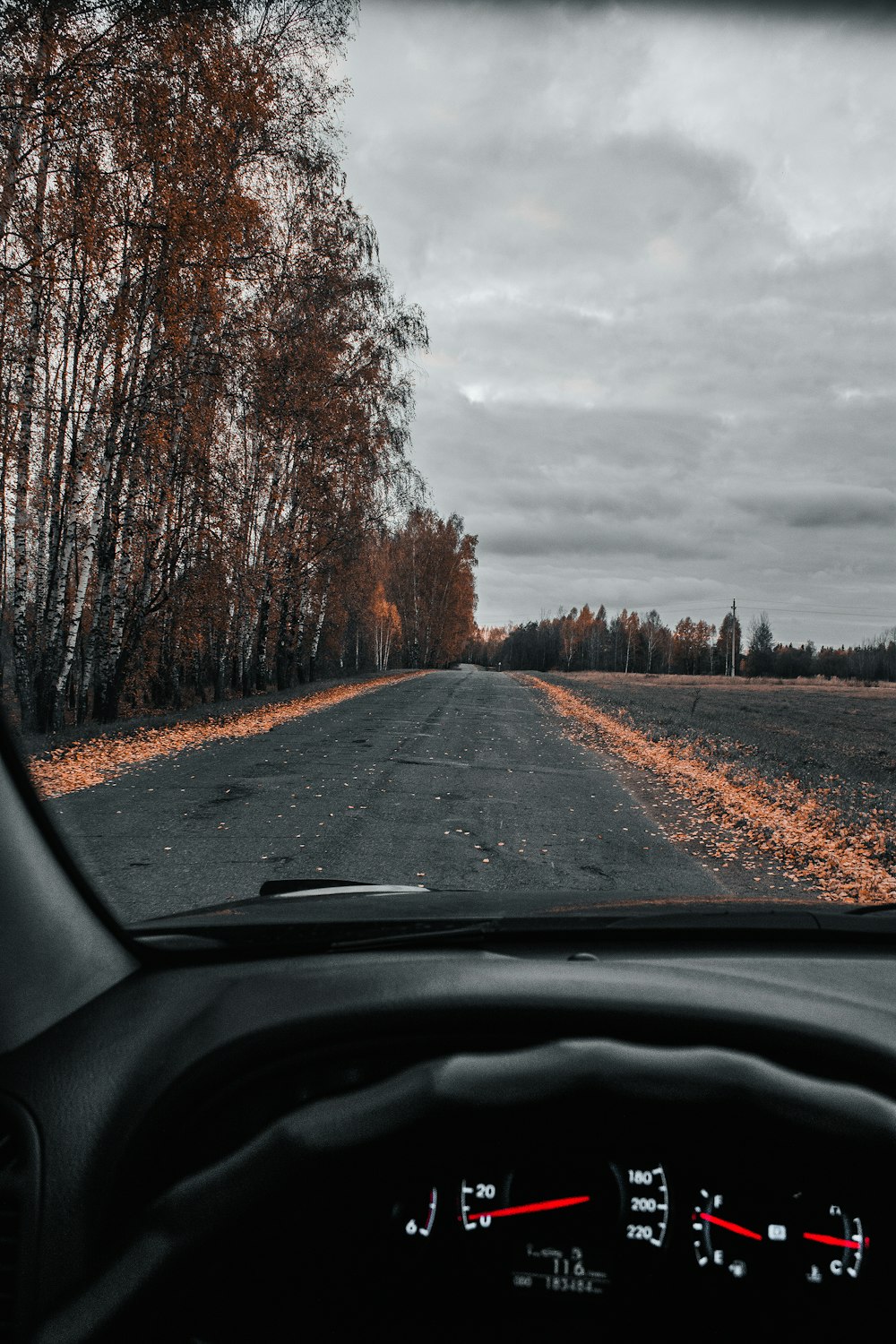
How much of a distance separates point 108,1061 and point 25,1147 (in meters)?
0.18

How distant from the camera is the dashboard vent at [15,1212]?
1.36 m

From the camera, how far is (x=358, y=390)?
81.0 feet

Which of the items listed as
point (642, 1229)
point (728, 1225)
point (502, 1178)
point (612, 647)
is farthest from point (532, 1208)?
point (612, 647)

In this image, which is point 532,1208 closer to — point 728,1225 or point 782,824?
point 728,1225

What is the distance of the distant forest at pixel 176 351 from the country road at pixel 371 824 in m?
1.12

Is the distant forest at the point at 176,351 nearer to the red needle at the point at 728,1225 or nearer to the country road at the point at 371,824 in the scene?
the country road at the point at 371,824

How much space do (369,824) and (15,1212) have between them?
521cm

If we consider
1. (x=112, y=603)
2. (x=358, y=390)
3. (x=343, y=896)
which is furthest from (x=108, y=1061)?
(x=358, y=390)

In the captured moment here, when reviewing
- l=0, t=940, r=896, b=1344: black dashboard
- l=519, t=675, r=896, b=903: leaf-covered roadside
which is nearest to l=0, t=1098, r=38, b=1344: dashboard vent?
l=0, t=940, r=896, b=1344: black dashboard

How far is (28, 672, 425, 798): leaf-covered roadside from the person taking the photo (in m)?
2.48

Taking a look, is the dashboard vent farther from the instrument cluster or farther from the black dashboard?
the instrument cluster

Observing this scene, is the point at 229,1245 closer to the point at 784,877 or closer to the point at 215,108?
the point at 784,877

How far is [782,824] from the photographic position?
23.8ft

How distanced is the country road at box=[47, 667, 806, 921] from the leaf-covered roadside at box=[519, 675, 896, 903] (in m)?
0.54
